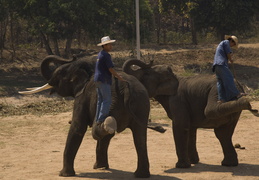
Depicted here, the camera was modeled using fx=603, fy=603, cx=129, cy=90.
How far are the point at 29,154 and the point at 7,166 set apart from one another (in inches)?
61.1

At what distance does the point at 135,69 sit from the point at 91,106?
1.41 m

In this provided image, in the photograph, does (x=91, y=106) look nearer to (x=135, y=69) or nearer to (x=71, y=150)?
(x=71, y=150)

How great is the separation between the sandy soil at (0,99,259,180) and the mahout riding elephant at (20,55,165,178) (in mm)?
395

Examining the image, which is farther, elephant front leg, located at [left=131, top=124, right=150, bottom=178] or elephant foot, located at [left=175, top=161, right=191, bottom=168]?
elephant foot, located at [left=175, top=161, right=191, bottom=168]

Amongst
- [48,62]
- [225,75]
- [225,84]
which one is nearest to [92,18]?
[48,62]

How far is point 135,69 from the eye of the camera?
1152 centimetres

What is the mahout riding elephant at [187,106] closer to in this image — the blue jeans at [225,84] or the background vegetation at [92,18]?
the blue jeans at [225,84]

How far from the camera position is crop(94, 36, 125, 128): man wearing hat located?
9961mm

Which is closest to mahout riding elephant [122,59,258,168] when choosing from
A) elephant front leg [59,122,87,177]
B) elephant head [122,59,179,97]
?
elephant head [122,59,179,97]

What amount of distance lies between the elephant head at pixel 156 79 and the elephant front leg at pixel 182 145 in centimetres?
74

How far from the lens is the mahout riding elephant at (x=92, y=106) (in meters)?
10.2

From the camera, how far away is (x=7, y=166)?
39.1 feet

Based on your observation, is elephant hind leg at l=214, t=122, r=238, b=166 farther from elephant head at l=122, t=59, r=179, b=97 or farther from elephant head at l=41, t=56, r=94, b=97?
elephant head at l=41, t=56, r=94, b=97

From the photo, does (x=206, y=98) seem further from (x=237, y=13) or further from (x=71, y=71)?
(x=237, y=13)
